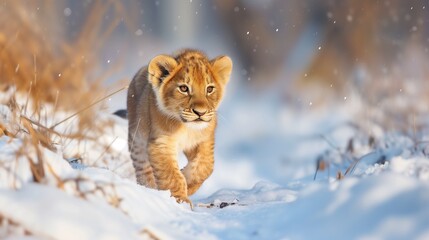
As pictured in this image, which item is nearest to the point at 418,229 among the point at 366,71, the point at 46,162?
the point at 46,162

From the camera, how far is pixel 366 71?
10.4 m

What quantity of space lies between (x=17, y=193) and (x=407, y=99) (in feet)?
23.0

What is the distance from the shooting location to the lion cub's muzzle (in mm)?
4359

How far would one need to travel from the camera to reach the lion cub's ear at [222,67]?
4.73 meters

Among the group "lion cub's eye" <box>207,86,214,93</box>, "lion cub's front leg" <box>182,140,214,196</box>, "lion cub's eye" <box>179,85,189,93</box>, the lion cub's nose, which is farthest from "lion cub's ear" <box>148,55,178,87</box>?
"lion cub's front leg" <box>182,140,214,196</box>

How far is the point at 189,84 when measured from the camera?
14.7 feet

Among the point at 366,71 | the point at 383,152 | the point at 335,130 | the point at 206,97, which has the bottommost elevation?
the point at 206,97

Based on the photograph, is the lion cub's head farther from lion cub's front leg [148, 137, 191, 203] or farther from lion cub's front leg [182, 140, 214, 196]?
lion cub's front leg [182, 140, 214, 196]

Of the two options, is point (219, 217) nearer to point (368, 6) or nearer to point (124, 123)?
point (124, 123)

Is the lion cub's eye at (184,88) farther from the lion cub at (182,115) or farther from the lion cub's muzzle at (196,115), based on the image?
the lion cub's muzzle at (196,115)

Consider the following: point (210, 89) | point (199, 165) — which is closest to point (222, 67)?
point (210, 89)

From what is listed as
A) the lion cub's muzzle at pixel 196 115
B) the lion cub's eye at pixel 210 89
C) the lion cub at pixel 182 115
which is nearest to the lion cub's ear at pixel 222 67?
the lion cub at pixel 182 115

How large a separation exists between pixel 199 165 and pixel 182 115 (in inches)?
22.3

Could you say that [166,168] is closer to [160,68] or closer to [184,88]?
[184,88]
